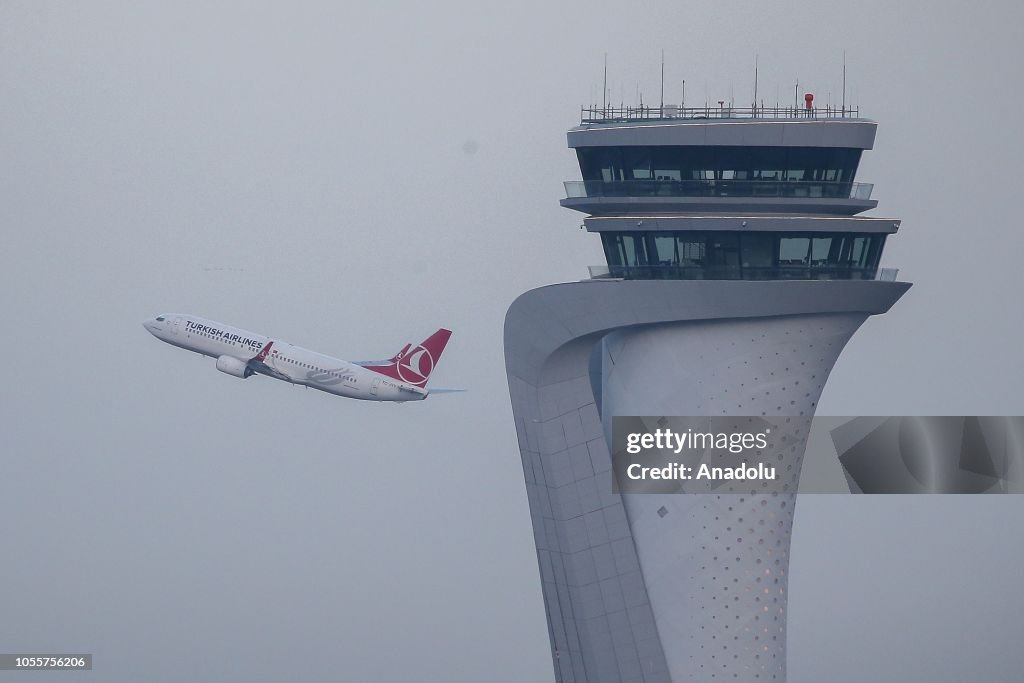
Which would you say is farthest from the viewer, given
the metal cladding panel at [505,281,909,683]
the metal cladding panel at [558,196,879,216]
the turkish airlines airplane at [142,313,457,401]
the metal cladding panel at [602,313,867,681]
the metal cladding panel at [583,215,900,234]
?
the turkish airlines airplane at [142,313,457,401]

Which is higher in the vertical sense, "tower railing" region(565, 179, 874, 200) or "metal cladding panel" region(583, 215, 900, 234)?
"tower railing" region(565, 179, 874, 200)

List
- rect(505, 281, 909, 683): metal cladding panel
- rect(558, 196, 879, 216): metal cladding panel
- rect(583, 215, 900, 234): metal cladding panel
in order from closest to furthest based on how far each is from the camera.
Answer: rect(583, 215, 900, 234): metal cladding panel < rect(558, 196, 879, 216): metal cladding panel < rect(505, 281, 909, 683): metal cladding panel

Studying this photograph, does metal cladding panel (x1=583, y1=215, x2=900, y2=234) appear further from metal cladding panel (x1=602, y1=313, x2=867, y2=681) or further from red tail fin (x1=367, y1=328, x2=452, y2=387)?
red tail fin (x1=367, y1=328, x2=452, y2=387)

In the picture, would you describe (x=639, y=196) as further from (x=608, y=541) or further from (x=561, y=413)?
(x=608, y=541)

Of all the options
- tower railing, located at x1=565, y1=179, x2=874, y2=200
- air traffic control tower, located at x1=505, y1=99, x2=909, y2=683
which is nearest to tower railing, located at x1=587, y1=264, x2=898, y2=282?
air traffic control tower, located at x1=505, y1=99, x2=909, y2=683

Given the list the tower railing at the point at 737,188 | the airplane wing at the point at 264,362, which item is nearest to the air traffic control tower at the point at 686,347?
the tower railing at the point at 737,188

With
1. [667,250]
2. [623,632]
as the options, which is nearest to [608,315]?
[667,250]
